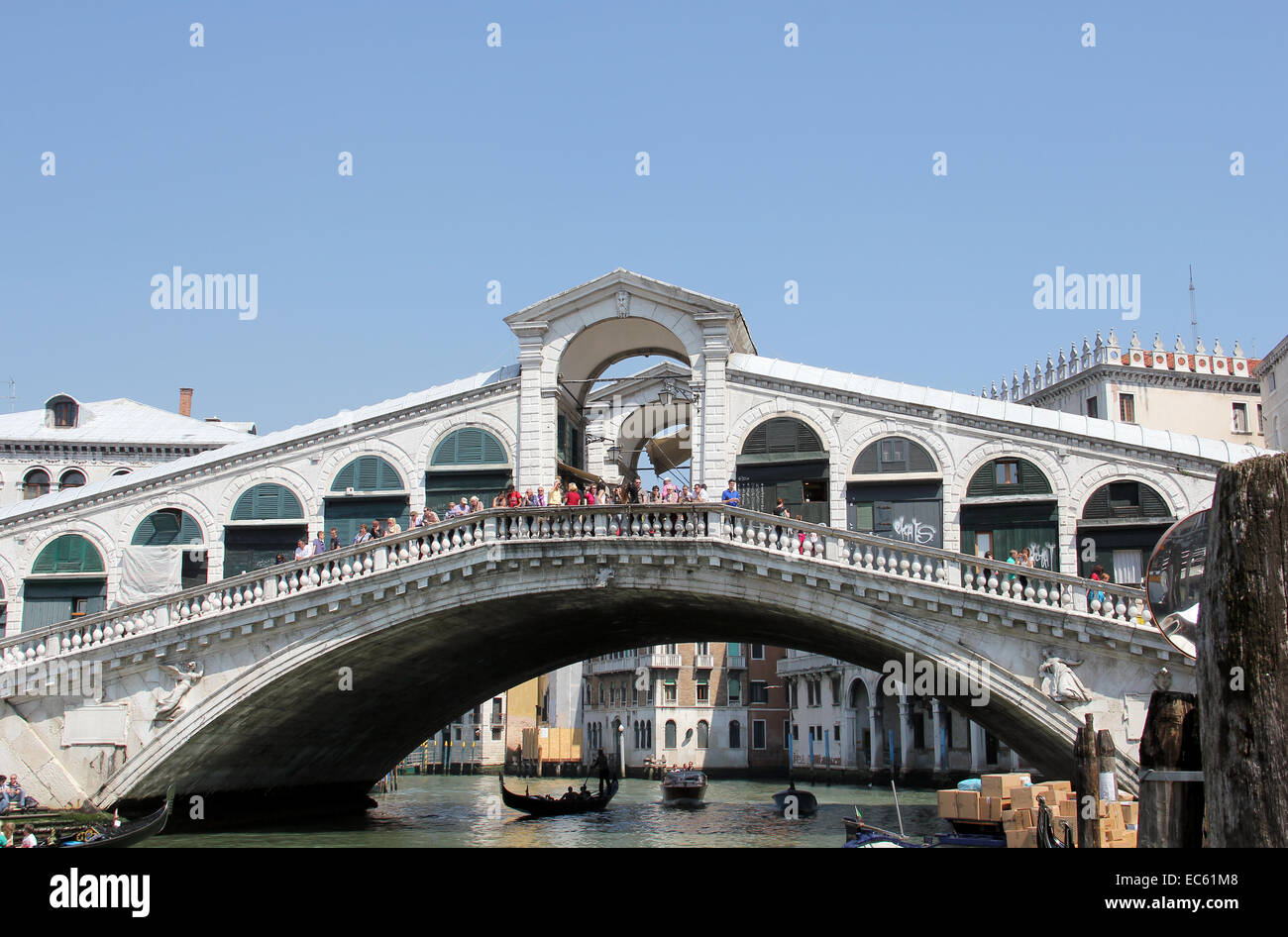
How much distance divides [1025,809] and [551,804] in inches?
756

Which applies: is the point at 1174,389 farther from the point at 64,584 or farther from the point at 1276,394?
the point at 64,584

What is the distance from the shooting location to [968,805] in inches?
920

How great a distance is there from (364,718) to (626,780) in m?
38.3

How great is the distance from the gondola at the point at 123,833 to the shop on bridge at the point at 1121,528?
1864 centimetres

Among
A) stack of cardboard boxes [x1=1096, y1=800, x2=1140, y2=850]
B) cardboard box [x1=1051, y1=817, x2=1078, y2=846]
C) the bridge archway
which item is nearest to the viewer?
stack of cardboard boxes [x1=1096, y1=800, x2=1140, y2=850]

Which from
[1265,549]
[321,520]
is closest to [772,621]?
[321,520]

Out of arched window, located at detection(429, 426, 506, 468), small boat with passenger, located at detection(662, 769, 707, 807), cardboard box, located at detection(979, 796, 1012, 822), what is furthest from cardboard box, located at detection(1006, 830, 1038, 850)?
small boat with passenger, located at detection(662, 769, 707, 807)

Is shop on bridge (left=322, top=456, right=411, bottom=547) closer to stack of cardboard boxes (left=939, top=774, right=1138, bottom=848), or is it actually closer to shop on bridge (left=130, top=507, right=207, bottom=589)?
shop on bridge (left=130, top=507, right=207, bottom=589)

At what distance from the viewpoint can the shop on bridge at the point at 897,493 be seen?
26844mm

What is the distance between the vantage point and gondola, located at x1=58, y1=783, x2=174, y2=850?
21359mm

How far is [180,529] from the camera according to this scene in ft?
97.8

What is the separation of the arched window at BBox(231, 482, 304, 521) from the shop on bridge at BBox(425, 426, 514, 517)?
3.24 metres

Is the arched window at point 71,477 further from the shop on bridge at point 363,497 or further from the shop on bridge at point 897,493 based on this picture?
the shop on bridge at point 897,493

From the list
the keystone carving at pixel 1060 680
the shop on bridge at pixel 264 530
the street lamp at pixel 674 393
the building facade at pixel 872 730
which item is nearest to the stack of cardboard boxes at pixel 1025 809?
the keystone carving at pixel 1060 680
